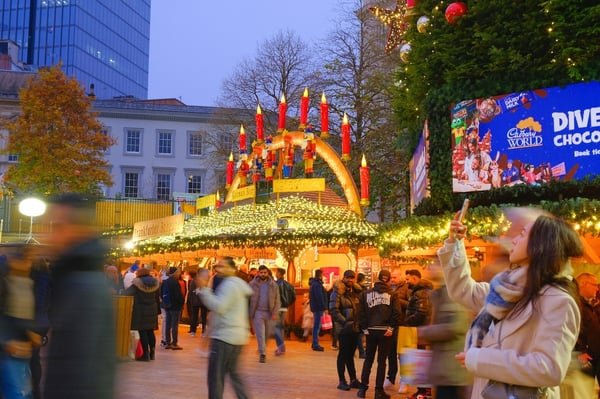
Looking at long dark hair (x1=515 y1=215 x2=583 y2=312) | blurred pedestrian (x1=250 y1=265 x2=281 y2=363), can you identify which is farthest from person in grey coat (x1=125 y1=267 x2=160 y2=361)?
long dark hair (x1=515 y1=215 x2=583 y2=312)

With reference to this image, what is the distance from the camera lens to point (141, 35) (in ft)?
324

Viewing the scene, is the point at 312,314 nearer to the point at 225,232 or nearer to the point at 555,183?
the point at 225,232

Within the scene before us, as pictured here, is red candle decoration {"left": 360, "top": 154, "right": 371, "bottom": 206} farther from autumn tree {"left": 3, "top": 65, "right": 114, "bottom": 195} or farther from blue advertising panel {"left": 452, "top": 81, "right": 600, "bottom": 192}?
autumn tree {"left": 3, "top": 65, "right": 114, "bottom": 195}

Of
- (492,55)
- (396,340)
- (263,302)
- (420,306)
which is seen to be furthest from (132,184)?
(420,306)

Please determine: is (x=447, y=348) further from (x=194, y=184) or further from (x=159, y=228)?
(x=194, y=184)

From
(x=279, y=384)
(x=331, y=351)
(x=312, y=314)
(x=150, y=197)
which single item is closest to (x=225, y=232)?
(x=312, y=314)

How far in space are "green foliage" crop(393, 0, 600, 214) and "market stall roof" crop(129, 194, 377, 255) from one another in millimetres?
3482

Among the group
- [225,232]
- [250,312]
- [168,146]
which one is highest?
[168,146]

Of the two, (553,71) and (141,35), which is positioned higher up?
(141,35)

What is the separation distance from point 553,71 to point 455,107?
206 centimetres

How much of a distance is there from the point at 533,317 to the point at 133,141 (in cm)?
5256

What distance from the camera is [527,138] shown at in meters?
13.3

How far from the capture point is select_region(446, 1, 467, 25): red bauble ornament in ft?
48.2

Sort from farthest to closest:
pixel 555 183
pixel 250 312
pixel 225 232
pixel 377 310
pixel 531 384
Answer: pixel 225 232 → pixel 250 312 → pixel 555 183 → pixel 377 310 → pixel 531 384
